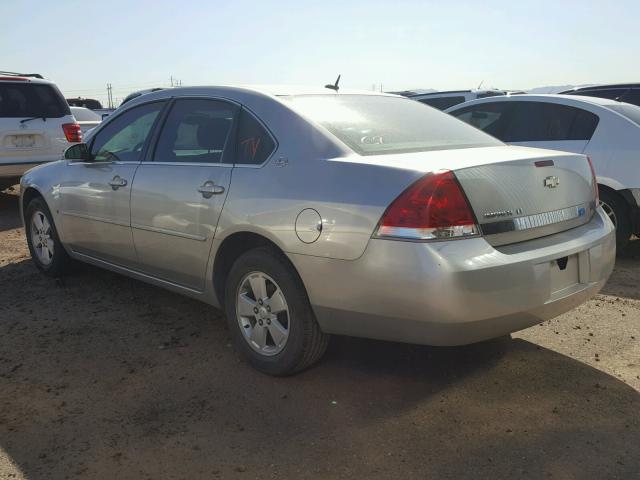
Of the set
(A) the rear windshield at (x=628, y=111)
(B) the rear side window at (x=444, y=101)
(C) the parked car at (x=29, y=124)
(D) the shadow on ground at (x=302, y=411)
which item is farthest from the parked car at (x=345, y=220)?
(B) the rear side window at (x=444, y=101)

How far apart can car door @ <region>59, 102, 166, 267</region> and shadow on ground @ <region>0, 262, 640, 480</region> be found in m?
0.68

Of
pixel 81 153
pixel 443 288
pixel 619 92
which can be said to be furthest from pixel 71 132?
pixel 443 288

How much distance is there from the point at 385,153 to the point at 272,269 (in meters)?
0.84

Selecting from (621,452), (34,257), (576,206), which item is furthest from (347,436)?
(34,257)

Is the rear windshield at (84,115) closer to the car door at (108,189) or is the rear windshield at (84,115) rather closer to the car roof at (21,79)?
the car roof at (21,79)

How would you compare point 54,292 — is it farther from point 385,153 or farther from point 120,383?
point 385,153

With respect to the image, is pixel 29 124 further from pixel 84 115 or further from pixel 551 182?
pixel 551 182

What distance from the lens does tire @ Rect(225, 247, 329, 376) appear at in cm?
330

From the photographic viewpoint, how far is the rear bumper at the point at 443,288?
281 cm

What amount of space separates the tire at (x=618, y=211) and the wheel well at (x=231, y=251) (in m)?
3.79

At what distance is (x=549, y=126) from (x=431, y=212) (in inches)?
164

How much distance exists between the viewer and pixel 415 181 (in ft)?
9.42

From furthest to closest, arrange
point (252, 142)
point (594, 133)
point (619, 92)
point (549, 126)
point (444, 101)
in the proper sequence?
point (444, 101) → point (619, 92) → point (549, 126) → point (594, 133) → point (252, 142)

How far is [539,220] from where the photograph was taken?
318cm
